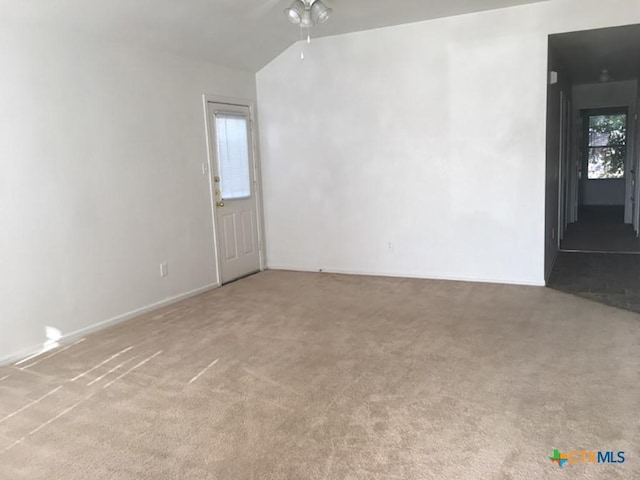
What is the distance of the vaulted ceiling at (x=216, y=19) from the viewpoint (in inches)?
153

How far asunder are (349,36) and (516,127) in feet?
6.93

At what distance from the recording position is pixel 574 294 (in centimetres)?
490

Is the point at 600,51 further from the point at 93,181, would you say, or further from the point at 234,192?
the point at 93,181

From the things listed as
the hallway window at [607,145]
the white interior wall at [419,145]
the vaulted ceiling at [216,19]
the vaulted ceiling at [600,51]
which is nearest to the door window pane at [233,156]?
the white interior wall at [419,145]

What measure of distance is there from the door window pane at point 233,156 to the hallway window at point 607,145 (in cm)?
918

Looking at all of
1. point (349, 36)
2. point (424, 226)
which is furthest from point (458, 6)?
point (424, 226)

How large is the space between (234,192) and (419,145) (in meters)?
2.21

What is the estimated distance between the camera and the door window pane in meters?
5.88

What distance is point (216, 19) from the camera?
15.8ft

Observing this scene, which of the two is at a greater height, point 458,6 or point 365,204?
point 458,6

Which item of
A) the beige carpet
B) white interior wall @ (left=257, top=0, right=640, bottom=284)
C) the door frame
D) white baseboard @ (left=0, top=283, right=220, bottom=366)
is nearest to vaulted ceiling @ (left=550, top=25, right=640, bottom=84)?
white interior wall @ (left=257, top=0, right=640, bottom=284)

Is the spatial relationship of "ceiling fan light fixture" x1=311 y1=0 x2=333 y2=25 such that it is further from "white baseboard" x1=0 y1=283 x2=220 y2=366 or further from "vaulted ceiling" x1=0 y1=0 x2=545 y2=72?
"white baseboard" x1=0 y1=283 x2=220 y2=366

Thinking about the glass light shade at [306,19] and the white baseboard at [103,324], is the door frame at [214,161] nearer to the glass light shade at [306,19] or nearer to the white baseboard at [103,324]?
the white baseboard at [103,324]

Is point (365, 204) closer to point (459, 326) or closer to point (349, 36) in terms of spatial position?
point (349, 36)
